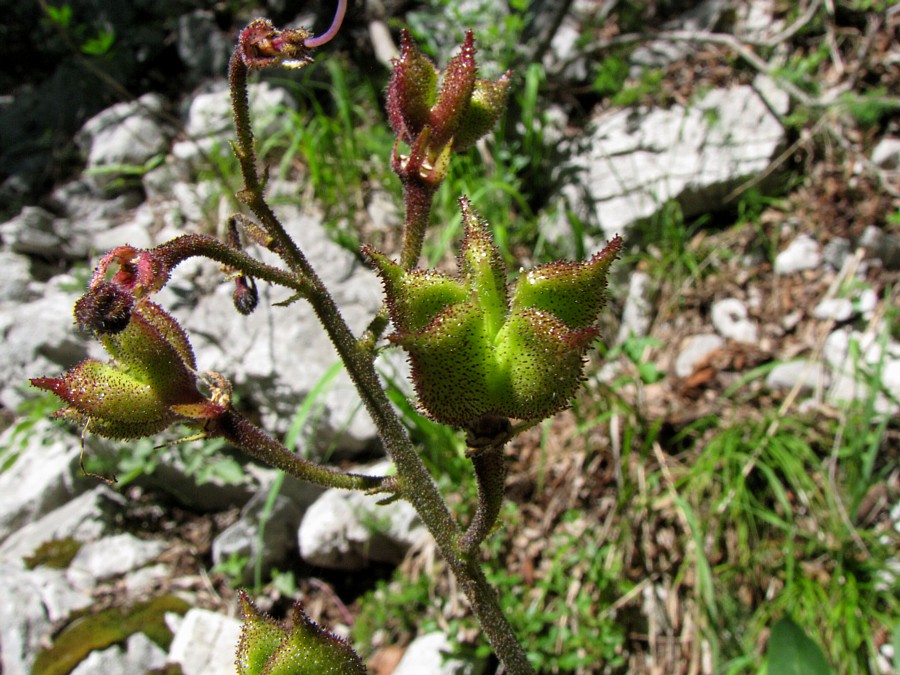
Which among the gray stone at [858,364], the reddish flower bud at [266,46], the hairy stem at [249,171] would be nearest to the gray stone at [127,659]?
the hairy stem at [249,171]

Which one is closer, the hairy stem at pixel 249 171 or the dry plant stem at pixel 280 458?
the hairy stem at pixel 249 171

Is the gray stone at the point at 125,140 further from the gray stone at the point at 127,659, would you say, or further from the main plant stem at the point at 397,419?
the main plant stem at the point at 397,419

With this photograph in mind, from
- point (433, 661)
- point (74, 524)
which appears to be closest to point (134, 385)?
point (433, 661)

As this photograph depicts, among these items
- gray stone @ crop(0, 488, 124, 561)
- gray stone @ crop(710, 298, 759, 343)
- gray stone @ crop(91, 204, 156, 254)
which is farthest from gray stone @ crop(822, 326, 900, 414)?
gray stone @ crop(91, 204, 156, 254)

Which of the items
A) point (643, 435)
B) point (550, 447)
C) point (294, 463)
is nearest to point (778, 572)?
point (643, 435)

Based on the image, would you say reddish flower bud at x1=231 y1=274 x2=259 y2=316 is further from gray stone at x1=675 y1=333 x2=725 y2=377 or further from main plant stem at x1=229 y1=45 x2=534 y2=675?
gray stone at x1=675 y1=333 x2=725 y2=377

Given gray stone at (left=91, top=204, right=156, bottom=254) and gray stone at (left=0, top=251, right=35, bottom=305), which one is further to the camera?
gray stone at (left=91, top=204, right=156, bottom=254)
